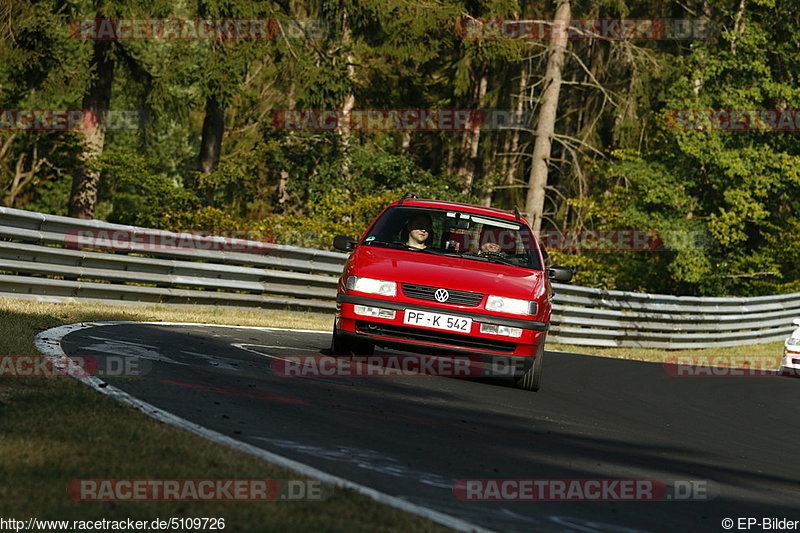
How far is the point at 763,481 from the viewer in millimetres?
7047

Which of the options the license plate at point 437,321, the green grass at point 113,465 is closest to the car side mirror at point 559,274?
the license plate at point 437,321

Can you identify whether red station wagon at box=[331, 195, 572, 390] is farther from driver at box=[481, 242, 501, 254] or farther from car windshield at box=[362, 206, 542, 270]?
driver at box=[481, 242, 501, 254]

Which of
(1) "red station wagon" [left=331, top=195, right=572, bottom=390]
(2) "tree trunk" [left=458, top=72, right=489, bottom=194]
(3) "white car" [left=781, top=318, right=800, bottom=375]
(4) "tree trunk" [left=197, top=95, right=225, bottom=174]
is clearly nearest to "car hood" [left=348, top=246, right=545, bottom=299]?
(1) "red station wagon" [left=331, top=195, right=572, bottom=390]

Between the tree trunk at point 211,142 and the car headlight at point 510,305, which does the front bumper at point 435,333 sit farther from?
the tree trunk at point 211,142

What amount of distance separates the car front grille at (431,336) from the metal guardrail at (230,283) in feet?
18.1

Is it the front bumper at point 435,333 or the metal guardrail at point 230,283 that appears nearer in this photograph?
the front bumper at point 435,333

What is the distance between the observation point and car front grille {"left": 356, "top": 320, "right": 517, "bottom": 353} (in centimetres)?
987

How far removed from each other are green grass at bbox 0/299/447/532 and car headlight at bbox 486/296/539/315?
4.23 metres

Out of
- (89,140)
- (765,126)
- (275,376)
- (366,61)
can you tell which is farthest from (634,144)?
(275,376)

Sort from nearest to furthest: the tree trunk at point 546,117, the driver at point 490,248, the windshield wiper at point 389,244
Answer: the windshield wiper at point 389,244, the driver at point 490,248, the tree trunk at point 546,117

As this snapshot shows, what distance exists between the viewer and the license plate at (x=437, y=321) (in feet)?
32.3

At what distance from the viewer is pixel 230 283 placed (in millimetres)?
16297

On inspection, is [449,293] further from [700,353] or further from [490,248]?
[700,353]

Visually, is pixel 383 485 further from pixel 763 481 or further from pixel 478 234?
pixel 478 234
